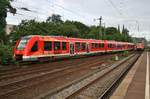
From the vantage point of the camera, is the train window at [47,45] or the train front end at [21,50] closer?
the train front end at [21,50]

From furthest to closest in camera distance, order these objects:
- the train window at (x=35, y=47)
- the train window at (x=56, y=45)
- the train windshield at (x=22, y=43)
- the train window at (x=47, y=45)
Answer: the train window at (x=56, y=45), the train window at (x=47, y=45), the train window at (x=35, y=47), the train windshield at (x=22, y=43)

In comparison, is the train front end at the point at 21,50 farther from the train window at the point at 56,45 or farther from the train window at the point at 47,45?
the train window at the point at 56,45

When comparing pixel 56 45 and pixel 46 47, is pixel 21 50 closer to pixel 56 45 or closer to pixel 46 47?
pixel 46 47

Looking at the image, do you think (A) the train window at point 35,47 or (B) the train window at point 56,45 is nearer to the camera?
(A) the train window at point 35,47

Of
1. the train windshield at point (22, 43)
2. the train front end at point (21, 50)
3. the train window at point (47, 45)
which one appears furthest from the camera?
the train window at point (47, 45)

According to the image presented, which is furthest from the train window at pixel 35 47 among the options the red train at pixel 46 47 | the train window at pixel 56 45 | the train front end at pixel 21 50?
the train window at pixel 56 45

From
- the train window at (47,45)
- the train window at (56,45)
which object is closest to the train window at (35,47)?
the train window at (47,45)

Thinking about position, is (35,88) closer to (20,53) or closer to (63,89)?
(63,89)

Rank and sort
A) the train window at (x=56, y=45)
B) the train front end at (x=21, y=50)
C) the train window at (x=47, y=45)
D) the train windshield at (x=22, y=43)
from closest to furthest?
the train front end at (x=21, y=50)
the train windshield at (x=22, y=43)
the train window at (x=47, y=45)
the train window at (x=56, y=45)

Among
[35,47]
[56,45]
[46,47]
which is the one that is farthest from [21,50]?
[56,45]

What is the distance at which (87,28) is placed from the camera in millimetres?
118562

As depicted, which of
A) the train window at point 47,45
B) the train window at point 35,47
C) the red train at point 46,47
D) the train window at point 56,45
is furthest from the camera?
the train window at point 56,45

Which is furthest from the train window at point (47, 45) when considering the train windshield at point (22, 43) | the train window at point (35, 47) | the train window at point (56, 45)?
the train windshield at point (22, 43)

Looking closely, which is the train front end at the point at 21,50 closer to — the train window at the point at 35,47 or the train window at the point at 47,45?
the train window at the point at 35,47
